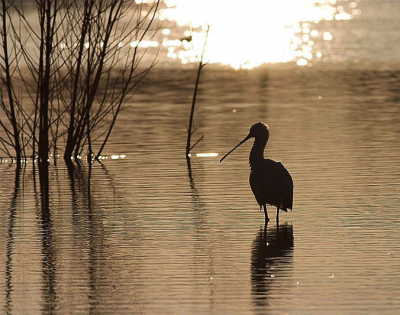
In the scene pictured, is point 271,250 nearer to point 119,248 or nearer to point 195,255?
point 195,255

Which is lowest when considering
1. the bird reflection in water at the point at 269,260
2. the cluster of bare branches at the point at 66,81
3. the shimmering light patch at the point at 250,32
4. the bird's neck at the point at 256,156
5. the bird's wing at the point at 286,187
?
the bird reflection in water at the point at 269,260

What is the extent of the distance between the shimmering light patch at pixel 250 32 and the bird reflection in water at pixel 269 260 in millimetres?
12812

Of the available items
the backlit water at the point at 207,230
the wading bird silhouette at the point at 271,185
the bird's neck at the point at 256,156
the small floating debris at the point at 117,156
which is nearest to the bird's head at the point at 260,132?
the bird's neck at the point at 256,156

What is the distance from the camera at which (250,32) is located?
95500 mm

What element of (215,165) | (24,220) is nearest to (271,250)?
(24,220)

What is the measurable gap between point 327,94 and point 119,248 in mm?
23185

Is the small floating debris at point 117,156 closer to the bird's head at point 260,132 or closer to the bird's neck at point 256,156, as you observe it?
the bird's head at point 260,132

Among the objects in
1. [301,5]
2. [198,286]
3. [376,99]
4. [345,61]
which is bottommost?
[198,286]

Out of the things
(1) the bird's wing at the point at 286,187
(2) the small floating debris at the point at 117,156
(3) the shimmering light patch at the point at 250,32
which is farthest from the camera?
(3) the shimmering light patch at the point at 250,32

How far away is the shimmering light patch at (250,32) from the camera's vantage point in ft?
203

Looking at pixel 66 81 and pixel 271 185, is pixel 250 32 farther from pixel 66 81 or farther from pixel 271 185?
pixel 271 185

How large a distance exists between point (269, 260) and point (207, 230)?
5.45 feet

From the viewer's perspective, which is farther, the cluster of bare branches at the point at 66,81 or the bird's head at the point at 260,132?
the cluster of bare branches at the point at 66,81

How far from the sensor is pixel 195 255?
1070cm
